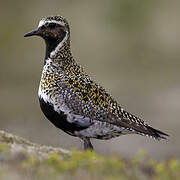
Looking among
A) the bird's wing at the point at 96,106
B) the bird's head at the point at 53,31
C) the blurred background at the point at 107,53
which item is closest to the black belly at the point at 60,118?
the bird's wing at the point at 96,106

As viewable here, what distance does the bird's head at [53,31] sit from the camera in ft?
32.2

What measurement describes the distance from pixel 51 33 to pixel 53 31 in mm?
42

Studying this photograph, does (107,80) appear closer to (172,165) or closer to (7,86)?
(7,86)

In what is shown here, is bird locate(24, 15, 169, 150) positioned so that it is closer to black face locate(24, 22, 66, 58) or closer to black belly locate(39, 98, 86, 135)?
black belly locate(39, 98, 86, 135)

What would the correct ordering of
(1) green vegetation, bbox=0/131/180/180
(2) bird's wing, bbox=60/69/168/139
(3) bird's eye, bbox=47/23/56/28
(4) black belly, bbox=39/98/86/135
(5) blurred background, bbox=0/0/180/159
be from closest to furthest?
(1) green vegetation, bbox=0/131/180/180, (4) black belly, bbox=39/98/86/135, (2) bird's wing, bbox=60/69/168/139, (3) bird's eye, bbox=47/23/56/28, (5) blurred background, bbox=0/0/180/159

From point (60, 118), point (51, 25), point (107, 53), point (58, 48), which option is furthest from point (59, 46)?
point (107, 53)

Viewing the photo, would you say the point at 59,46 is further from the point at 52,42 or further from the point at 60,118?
the point at 60,118

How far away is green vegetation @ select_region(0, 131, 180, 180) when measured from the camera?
6602 millimetres

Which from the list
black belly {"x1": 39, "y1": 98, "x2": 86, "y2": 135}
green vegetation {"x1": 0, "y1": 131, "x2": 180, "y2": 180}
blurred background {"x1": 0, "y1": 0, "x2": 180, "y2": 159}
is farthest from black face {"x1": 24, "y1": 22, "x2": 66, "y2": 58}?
blurred background {"x1": 0, "y1": 0, "x2": 180, "y2": 159}

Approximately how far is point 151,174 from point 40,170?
1281 mm

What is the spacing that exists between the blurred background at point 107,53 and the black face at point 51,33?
985cm

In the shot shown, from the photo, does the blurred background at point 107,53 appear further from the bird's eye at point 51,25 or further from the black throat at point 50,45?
the bird's eye at point 51,25

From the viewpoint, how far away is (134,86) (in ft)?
80.9

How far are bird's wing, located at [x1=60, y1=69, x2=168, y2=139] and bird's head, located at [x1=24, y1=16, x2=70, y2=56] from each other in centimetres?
72
